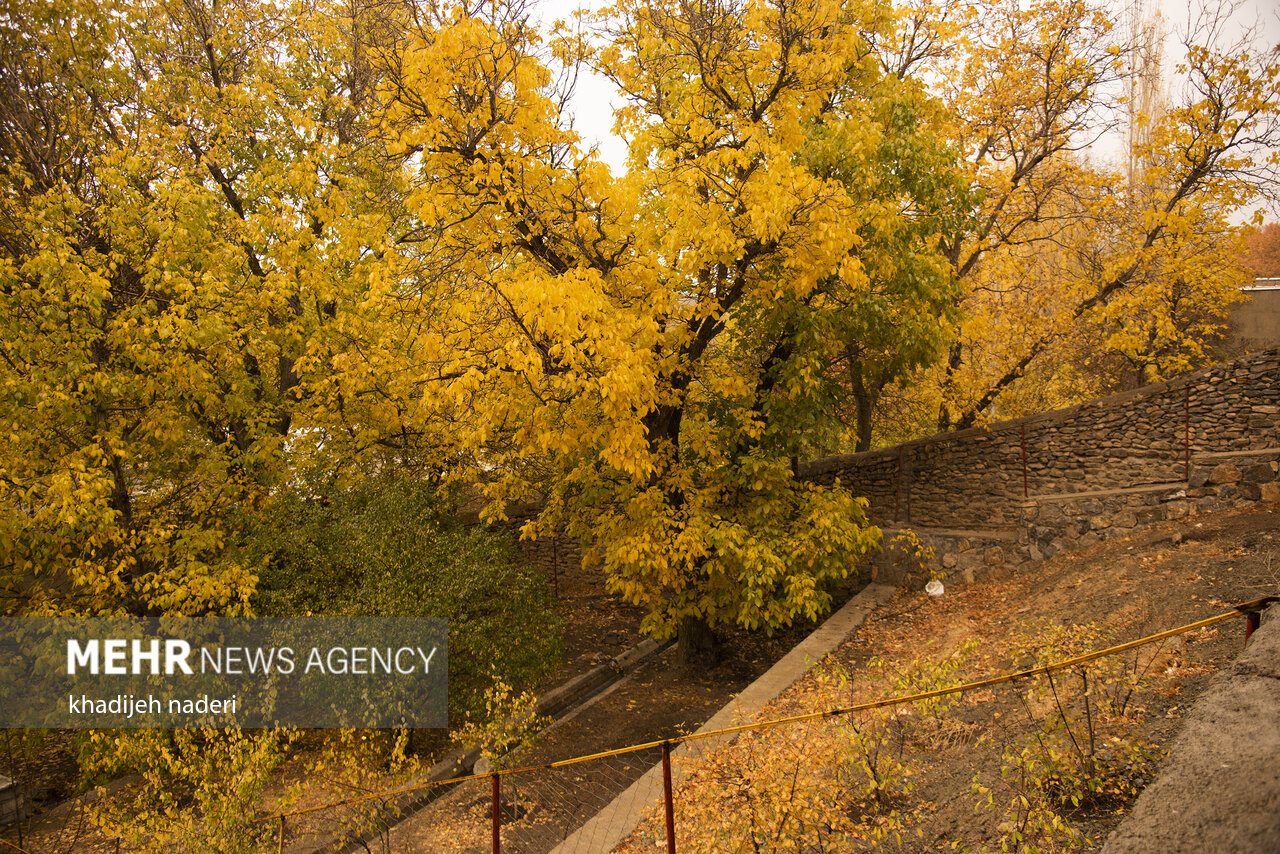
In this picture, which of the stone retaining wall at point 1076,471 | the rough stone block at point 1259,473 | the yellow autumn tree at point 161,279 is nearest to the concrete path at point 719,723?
the stone retaining wall at point 1076,471

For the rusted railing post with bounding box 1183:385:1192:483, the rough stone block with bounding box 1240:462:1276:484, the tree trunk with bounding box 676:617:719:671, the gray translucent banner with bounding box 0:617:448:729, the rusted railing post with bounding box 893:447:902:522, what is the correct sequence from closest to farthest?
the gray translucent banner with bounding box 0:617:448:729 → the rough stone block with bounding box 1240:462:1276:484 → the rusted railing post with bounding box 1183:385:1192:483 → the tree trunk with bounding box 676:617:719:671 → the rusted railing post with bounding box 893:447:902:522

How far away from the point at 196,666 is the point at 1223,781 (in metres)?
10.0

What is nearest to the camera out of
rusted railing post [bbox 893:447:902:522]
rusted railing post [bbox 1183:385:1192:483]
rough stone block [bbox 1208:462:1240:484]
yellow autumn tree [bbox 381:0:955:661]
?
yellow autumn tree [bbox 381:0:955:661]

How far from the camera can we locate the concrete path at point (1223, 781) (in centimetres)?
278

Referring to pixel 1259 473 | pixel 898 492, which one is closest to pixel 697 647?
pixel 898 492

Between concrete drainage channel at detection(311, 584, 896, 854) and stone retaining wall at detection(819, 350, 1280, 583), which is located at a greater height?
stone retaining wall at detection(819, 350, 1280, 583)

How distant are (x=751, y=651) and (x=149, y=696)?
8479 mm

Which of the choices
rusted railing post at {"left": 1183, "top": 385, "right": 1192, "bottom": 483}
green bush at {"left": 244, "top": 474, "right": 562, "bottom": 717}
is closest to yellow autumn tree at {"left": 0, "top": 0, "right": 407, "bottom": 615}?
green bush at {"left": 244, "top": 474, "right": 562, "bottom": 717}

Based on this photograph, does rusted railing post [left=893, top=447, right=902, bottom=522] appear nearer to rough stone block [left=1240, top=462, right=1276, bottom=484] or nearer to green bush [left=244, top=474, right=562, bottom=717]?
rough stone block [left=1240, top=462, right=1276, bottom=484]

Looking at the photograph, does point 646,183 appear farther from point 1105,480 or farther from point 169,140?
point 1105,480

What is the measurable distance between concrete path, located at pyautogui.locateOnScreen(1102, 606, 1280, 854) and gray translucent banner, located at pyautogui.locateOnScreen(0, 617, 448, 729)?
23.0 feet

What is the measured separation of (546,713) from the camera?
10688mm

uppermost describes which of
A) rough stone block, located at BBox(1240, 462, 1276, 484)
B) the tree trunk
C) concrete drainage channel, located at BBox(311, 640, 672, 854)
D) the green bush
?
rough stone block, located at BBox(1240, 462, 1276, 484)

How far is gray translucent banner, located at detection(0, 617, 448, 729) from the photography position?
324 inches
